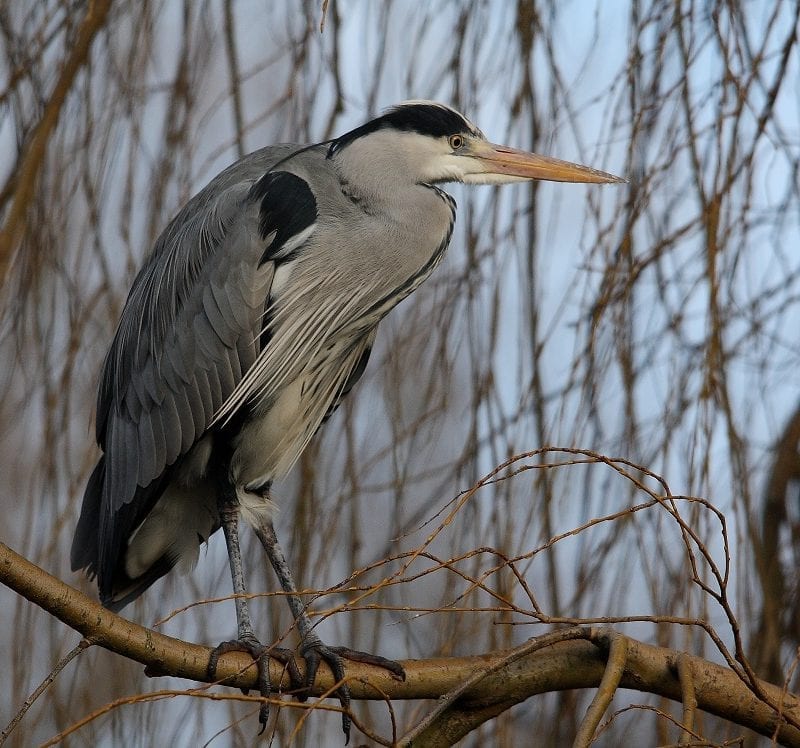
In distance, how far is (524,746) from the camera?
2.68 m

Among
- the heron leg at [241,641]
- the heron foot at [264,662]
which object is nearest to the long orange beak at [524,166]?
the heron leg at [241,641]

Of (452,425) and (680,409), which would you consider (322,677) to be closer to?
(680,409)

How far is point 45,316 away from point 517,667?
101 cm

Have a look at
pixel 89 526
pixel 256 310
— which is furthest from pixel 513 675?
pixel 89 526

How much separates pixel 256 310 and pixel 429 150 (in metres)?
0.47

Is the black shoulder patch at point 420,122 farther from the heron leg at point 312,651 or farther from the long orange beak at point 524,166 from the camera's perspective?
the heron leg at point 312,651

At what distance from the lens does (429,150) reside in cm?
225

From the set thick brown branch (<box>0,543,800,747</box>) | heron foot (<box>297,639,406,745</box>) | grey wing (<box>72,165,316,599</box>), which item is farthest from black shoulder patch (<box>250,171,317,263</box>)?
thick brown branch (<box>0,543,800,747</box>)

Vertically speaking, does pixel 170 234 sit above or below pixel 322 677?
above

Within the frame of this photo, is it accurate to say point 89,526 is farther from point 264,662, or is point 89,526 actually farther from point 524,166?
point 524,166

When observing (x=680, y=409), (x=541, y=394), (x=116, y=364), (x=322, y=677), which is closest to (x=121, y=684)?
(x=322, y=677)

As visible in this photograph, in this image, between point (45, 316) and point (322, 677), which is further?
point (45, 316)

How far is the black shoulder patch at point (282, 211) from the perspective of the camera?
2.17 metres

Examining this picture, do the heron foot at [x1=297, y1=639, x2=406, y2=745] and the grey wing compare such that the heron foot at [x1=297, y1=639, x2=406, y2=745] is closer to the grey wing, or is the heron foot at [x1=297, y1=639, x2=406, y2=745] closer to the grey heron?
the grey heron
